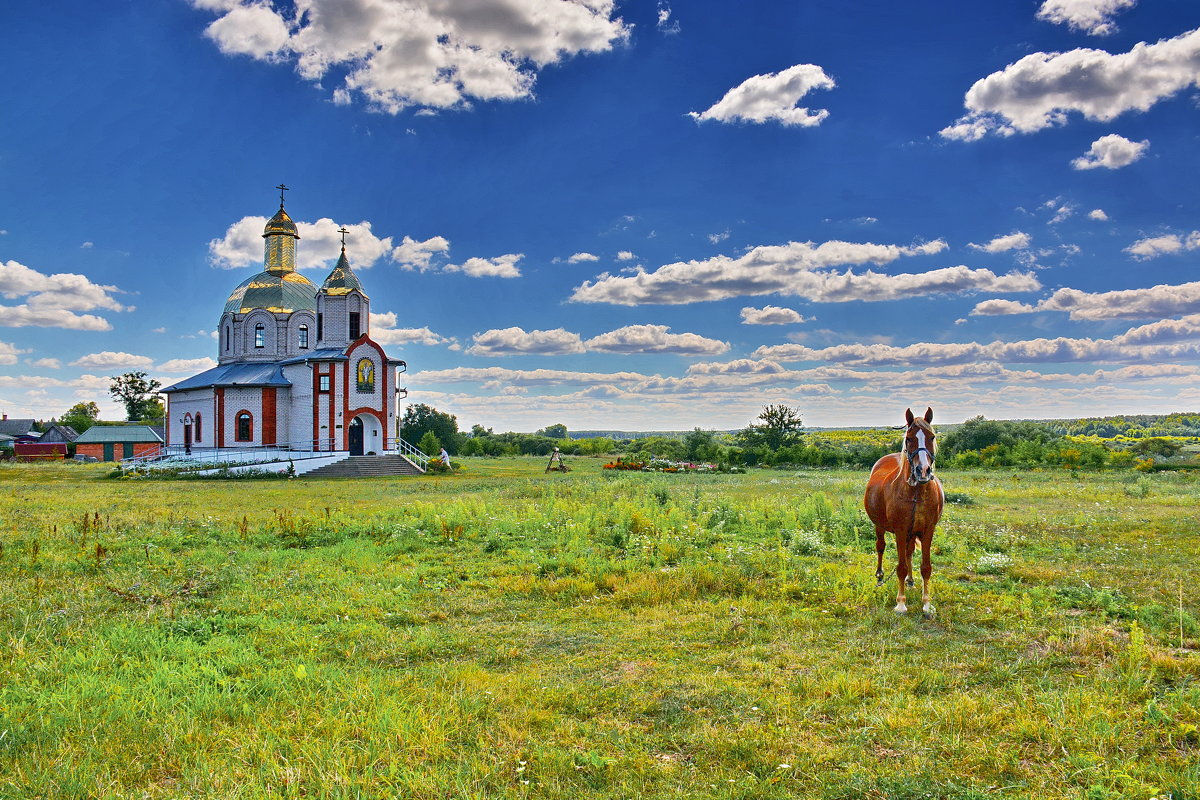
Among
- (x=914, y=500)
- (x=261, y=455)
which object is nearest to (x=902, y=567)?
(x=914, y=500)

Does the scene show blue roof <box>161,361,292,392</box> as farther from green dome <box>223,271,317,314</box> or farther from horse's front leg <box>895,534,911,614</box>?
horse's front leg <box>895,534,911,614</box>

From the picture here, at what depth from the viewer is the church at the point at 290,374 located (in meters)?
42.6

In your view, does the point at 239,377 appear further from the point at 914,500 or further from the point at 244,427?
the point at 914,500

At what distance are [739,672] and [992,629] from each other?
312 centimetres

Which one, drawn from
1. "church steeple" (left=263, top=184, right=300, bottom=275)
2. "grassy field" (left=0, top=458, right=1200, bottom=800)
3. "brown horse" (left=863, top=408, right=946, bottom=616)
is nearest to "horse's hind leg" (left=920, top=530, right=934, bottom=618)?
"brown horse" (left=863, top=408, right=946, bottom=616)

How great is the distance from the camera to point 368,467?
39688mm

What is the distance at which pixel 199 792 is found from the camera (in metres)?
4.09

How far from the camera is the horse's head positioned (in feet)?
25.0

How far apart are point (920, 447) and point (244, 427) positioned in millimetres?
45298

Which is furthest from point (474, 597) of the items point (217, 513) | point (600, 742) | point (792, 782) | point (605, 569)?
point (217, 513)

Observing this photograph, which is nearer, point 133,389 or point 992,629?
point 992,629

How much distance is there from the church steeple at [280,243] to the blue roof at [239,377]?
775cm

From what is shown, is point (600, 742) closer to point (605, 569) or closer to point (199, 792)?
point (199, 792)

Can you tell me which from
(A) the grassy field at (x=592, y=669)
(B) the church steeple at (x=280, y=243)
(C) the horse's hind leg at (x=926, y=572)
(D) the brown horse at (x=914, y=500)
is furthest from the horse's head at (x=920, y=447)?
(B) the church steeple at (x=280, y=243)
